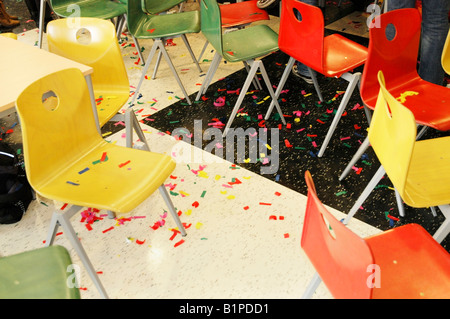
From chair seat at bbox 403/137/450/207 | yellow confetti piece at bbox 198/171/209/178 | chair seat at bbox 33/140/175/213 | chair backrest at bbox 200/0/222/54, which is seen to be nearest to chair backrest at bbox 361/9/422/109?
chair seat at bbox 403/137/450/207

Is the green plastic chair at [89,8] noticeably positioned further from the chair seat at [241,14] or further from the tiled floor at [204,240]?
the tiled floor at [204,240]

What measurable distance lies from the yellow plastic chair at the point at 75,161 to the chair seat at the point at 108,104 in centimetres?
22

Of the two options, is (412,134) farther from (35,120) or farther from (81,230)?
(81,230)

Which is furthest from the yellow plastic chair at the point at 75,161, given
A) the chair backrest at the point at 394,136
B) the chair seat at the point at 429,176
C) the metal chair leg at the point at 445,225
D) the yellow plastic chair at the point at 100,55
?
the metal chair leg at the point at 445,225

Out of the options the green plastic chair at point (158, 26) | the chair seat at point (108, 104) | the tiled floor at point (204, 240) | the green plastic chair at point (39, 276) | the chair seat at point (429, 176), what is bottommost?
the tiled floor at point (204, 240)

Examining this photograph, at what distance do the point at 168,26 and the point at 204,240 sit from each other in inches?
71.7

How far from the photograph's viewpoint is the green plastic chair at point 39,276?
1439 millimetres

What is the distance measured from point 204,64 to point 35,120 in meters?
2.32

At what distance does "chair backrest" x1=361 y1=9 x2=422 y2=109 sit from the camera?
7.02 feet

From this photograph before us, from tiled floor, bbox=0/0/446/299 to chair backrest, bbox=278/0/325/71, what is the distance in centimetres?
71

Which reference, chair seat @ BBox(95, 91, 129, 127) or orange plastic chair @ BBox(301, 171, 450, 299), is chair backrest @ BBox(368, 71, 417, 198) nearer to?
orange plastic chair @ BBox(301, 171, 450, 299)

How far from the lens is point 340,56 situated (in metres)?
2.63

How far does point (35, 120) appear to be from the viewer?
175 centimetres
